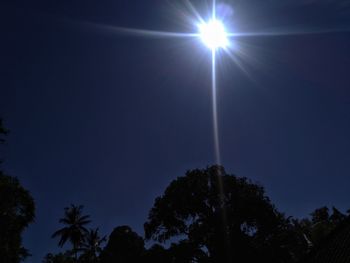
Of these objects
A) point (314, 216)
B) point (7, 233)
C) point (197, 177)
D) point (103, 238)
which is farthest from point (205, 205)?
point (314, 216)

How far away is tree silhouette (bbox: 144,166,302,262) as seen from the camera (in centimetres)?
2933

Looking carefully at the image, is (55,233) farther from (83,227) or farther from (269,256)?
(269,256)

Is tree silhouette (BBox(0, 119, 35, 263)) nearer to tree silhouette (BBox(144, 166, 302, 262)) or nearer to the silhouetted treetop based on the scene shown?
the silhouetted treetop

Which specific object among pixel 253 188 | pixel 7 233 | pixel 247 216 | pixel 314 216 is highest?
pixel 314 216

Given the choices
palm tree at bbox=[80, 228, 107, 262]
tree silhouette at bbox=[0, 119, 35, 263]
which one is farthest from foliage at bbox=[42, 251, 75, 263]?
tree silhouette at bbox=[0, 119, 35, 263]

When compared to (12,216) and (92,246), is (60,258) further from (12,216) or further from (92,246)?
(12,216)

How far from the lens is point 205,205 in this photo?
108 feet

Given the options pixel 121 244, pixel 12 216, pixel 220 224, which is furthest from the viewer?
pixel 121 244

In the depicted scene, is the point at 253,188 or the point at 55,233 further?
the point at 55,233

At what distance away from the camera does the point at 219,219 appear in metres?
31.1


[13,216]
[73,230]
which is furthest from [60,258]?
[13,216]

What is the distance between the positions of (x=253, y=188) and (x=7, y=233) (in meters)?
23.9

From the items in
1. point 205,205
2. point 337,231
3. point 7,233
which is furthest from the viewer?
point 205,205

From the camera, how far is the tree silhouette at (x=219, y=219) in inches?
1155
